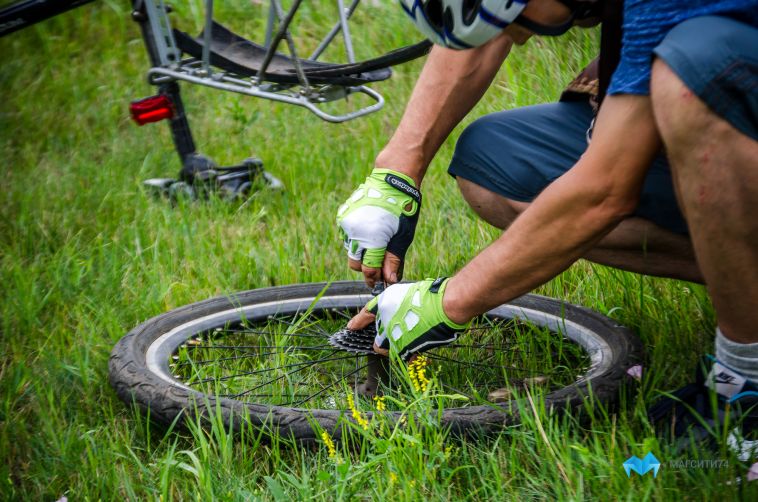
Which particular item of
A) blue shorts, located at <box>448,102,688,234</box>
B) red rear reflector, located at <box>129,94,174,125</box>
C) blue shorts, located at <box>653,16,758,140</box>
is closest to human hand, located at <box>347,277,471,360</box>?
blue shorts, located at <box>448,102,688,234</box>

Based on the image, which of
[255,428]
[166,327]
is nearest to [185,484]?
[255,428]

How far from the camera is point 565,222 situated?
5.75ft

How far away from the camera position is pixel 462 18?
1.79 metres

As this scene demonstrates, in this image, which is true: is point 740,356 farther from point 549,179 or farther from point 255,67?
point 255,67

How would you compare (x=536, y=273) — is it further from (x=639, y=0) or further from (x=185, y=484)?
(x=185, y=484)

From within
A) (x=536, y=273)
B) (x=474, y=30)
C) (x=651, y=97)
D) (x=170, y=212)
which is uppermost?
(x=474, y=30)

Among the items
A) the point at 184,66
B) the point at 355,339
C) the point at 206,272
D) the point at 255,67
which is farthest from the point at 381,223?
the point at 184,66

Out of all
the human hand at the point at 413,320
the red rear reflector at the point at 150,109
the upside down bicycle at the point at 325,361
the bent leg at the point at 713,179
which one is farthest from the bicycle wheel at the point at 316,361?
the red rear reflector at the point at 150,109

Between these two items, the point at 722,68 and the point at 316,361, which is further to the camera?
the point at 316,361

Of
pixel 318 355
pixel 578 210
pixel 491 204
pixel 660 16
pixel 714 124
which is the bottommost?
pixel 318 355

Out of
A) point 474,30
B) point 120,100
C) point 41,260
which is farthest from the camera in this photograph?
point 120,100

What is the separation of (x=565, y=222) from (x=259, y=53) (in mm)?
2366

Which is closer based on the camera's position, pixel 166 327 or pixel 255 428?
pixel 255 428
